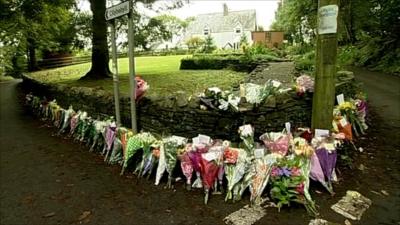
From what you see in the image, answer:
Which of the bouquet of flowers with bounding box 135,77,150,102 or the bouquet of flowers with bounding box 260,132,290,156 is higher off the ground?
the bouquet of flowers with bounding box 135,77,150,102

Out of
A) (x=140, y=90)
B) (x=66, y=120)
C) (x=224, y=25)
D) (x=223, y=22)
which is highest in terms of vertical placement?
(x=223, y=22)

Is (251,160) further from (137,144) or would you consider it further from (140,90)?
(140,90)

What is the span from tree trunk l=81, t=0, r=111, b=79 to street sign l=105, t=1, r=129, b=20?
6245 millimetres

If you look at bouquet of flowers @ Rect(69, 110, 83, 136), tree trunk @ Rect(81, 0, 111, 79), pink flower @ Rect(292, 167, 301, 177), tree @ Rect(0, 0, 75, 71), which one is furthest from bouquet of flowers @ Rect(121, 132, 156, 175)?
tree @ Rect(0, 0, 75, 71)

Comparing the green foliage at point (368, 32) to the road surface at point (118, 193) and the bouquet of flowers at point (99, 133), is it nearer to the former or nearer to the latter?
the road surface at point (118, 193)

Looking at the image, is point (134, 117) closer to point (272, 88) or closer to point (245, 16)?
point (272, 88)

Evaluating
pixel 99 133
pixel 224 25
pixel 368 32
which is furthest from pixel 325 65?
pixel 224 25

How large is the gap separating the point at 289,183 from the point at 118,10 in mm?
3061

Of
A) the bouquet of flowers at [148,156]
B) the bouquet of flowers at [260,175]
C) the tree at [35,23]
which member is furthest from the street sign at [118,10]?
the tree at [35,23]

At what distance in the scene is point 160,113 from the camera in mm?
4699

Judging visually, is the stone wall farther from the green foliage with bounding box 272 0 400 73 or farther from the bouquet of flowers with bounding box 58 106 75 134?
the green foliage with bounding box 272 0 400 73

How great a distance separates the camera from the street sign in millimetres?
4340

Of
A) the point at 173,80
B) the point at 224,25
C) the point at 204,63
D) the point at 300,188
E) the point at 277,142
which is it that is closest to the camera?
the point at 300,188

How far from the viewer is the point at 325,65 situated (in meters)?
3.82
